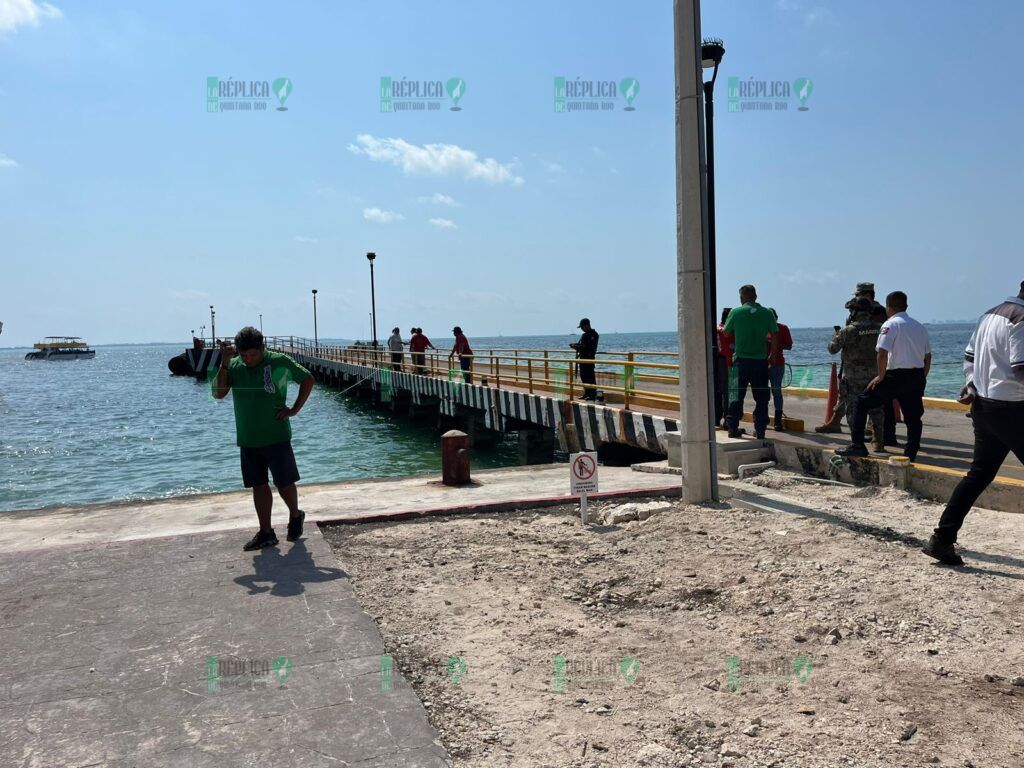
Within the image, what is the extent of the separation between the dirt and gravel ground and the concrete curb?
63 centimetres

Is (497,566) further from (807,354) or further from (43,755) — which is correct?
(807,354)

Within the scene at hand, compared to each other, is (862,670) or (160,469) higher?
(862,670)

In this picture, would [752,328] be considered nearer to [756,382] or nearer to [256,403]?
A: [756,382]

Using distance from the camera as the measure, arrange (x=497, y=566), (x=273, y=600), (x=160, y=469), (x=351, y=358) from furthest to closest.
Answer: (x=351, y=358) < (x=160, y=469) < (x=497, y=566) < (x=273, y=600)

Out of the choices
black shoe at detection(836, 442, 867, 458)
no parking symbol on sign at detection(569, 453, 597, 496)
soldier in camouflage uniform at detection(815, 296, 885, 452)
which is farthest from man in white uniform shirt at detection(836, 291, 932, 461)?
no parking symbol on sign at detection(569, 453, 597, 496)

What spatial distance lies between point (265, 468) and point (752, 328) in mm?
5251

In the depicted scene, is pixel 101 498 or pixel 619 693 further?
pixel 101 498

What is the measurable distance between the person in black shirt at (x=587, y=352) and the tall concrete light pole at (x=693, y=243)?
23.8ft

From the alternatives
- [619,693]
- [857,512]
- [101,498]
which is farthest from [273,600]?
[101,498]

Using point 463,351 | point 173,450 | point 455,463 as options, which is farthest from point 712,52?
point 173,450

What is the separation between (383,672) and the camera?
3.42 m

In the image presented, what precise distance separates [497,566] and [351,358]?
3818 centimetres

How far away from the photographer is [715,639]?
372cm
